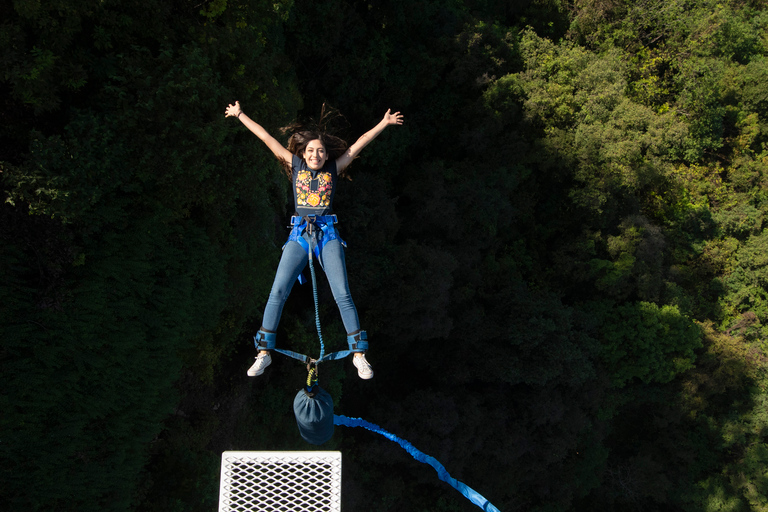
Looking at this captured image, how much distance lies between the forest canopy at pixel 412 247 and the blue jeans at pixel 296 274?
15.7 feet

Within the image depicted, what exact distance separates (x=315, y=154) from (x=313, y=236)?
3.27 feet

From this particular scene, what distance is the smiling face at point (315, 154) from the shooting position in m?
6.02

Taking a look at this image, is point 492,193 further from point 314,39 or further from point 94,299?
point 94,299

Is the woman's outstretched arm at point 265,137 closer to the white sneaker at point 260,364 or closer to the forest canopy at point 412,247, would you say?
the white sneaker at point 260,364

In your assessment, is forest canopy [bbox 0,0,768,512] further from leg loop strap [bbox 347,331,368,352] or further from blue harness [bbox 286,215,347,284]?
leg loop strap [bbox 347,331,368,352]

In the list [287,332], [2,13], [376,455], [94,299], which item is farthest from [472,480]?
[2,13]

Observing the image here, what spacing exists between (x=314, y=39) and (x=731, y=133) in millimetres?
27047

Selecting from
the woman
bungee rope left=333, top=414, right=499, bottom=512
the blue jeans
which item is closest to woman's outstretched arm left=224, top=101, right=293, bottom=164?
the woman

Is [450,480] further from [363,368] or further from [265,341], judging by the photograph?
[265,341]

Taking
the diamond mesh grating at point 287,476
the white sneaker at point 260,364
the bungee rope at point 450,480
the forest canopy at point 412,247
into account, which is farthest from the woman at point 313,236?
the forest canopy at point 412,247

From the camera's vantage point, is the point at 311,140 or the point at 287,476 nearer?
the point at 311,140

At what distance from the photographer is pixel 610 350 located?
78.2ft

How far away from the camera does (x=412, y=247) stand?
19109 mm

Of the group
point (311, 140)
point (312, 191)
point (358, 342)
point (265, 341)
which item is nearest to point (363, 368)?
point (358, 342)
